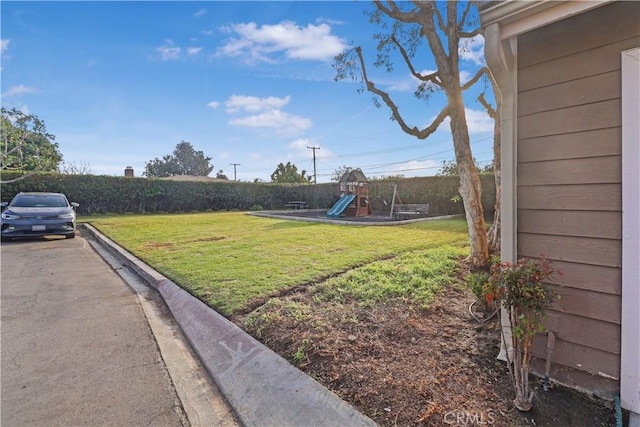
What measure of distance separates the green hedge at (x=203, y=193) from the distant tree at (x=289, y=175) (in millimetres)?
14362

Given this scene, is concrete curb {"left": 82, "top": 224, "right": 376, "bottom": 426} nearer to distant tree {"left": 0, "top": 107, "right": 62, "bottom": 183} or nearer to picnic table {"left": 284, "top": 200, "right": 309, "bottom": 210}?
distant tree {"left": 0, "top": 107, "right": 62, "bottom": 183}

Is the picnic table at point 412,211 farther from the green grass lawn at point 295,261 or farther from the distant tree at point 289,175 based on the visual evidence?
the distant tree at point 289,175

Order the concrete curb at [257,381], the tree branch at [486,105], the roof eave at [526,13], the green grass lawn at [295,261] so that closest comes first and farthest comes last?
the roof eave at [526,13] < the concrete curb at [257,381] < the green grass lawn at [295,261] < the tree branch at [486,105]

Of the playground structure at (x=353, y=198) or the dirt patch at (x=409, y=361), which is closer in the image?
the dirt patch at (x=409, y=361)

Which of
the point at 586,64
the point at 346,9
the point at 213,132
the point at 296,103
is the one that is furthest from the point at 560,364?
the point at 213,132

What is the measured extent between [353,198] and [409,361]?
13.3m

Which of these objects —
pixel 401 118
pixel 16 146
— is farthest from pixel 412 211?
pixel 16 146

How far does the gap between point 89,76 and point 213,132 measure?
1212 centimetres

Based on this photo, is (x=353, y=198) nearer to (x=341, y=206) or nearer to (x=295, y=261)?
(x=341, y=206)

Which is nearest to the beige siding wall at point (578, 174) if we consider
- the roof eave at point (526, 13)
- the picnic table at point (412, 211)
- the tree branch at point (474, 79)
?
the roof eave at point (526, 13)

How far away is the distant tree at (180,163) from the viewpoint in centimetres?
5388

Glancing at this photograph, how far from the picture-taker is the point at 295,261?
17.5 feet

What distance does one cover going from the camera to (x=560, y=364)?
Result: 2.12 meters

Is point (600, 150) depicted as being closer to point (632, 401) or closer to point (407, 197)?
point (632, 401)
